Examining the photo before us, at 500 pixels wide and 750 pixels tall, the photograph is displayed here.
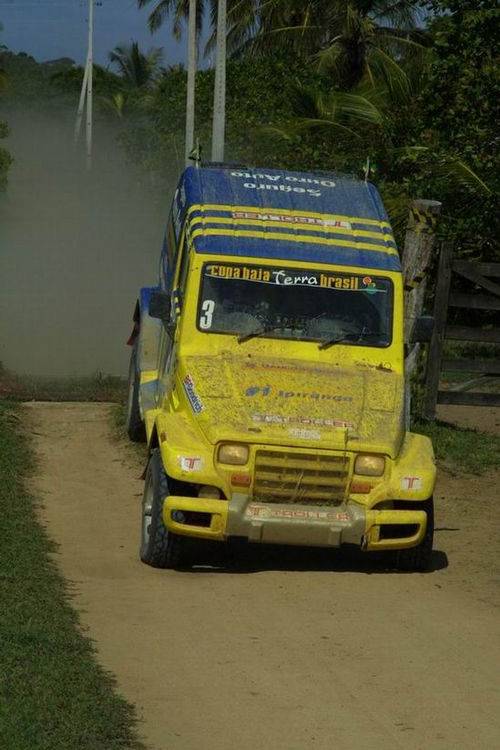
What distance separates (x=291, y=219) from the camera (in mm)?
11398

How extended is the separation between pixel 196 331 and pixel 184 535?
177 cm

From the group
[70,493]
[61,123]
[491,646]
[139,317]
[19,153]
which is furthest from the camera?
[61,123]

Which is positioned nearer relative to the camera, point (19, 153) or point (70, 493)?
point (70, 493)

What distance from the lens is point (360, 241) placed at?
1127 cm

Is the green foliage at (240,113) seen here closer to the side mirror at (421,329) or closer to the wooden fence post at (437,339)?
the wooden fence post at (437,339)

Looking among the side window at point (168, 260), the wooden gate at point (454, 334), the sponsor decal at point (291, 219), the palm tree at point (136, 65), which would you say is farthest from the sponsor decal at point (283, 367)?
the palm tree at point (136, 65)

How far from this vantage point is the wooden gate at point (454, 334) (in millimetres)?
15469

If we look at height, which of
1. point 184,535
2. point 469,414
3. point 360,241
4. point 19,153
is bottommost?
point 19,153

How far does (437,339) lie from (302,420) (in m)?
6.16

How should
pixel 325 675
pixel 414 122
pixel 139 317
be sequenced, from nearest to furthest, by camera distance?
pixel 325 675 → pixel 139 317 → pixel 414 122

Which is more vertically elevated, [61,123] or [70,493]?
[70,493]

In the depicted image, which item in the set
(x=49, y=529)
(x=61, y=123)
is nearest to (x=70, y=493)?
(x=49, y=529)

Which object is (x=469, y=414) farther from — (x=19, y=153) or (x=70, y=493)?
(x=19, y=153)

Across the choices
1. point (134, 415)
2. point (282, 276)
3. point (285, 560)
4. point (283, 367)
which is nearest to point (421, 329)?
point (282, 276)
